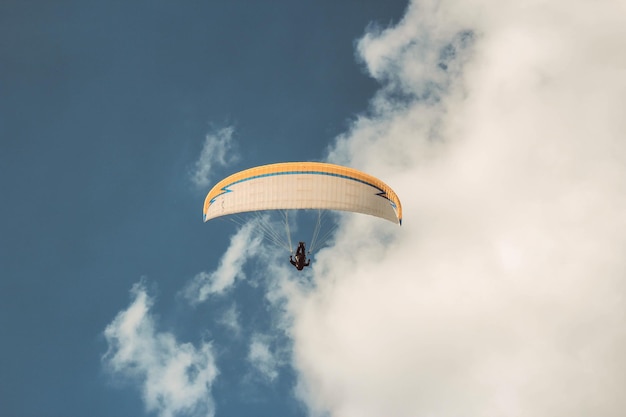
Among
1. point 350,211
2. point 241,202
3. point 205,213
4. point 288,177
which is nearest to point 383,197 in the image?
point 350,211

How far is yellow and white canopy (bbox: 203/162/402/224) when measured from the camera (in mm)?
45312

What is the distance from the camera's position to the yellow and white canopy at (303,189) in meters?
45.3

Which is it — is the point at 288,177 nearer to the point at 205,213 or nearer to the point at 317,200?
the point at 317,200

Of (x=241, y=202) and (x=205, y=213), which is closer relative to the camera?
(x=241, y=202)

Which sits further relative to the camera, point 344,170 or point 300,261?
point 300,261

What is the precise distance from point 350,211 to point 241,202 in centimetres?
1043

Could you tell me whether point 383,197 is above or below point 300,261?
above

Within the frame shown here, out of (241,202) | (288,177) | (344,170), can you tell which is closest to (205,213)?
(241,202)

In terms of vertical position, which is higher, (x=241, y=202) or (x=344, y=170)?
(x=344, y=170)

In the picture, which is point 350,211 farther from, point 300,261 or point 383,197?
point 300,261

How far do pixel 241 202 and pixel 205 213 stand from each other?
6.28 meters

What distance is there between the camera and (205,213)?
50906mm

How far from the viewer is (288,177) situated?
1788 inches

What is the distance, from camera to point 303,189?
45.3 metres
